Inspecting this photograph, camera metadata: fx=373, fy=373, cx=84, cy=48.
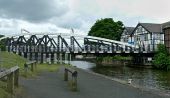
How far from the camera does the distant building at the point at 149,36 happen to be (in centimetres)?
10611

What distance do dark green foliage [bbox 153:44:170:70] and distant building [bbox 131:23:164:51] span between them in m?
9.40

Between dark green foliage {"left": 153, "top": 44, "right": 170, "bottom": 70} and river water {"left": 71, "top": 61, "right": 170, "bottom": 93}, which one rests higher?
dark green foliage {"left": 153, "top": 44, "right": 170, "bottom": 70}

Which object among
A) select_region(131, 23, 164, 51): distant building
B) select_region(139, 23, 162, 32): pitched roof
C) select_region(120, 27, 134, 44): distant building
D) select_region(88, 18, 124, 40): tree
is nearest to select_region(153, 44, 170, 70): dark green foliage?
select_region(131, 23, 164, 51): distant building

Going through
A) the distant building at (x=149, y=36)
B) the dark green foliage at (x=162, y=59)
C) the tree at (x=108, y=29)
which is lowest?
the dark green foliage at (x=162, y=59)

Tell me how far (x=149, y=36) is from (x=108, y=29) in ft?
92.6

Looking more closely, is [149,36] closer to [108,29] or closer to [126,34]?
[126,34]

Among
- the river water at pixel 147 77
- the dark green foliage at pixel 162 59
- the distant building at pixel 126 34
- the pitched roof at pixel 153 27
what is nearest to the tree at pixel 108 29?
the distant building at pixel 126 34

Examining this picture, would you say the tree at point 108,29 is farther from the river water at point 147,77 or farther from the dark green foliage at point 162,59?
the river water at point 147,77

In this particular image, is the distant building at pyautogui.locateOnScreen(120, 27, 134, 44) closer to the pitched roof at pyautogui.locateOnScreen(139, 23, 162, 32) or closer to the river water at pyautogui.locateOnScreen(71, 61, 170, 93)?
the pitched roof at pyautogui.locateOnScreen(139, 23, 162, 32)

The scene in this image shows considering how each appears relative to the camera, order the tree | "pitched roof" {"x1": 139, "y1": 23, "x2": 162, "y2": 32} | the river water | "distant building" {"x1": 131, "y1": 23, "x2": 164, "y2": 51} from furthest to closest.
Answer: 1. the tree
2. "pitched roof" {"x1": 139, "y1": 23, "x2": 162, "y2": 32}
3. "distant building" {"x1": 131, "y1": 23, "x2": 164, "y2": 51}
4. the river water

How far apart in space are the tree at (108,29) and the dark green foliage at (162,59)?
1651 inches

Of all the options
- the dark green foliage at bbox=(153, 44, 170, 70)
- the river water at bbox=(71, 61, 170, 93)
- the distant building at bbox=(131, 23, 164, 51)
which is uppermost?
the distant building at bbox=(131, 23, 164, 51)

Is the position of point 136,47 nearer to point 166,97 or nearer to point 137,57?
point 137,57

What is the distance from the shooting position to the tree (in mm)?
135625
